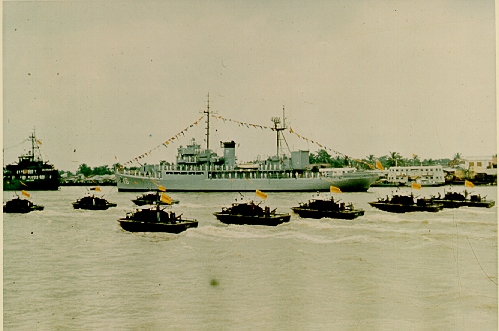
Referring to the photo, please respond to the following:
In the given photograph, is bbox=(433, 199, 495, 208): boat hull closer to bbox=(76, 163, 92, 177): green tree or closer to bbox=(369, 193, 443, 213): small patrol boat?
bbox=(369, 193, 443, 213): small patrol boat

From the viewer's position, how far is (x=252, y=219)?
14.9 feet

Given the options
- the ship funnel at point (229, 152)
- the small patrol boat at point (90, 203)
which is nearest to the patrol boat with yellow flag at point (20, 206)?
the small patrol boat at point (90, 203)

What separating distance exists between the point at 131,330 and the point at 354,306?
1809 millimetres

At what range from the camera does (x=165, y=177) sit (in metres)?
4.89

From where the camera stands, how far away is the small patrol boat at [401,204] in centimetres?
446

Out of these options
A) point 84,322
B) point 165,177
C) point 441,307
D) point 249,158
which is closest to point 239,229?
point 249,158

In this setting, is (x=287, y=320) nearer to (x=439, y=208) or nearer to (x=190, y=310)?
(x=190, y=310)

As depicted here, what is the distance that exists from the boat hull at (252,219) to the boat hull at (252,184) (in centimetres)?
→ 32

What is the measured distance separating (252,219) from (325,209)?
936 mm

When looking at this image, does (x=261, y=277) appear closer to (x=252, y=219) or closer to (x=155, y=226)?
(x=252, y=219)

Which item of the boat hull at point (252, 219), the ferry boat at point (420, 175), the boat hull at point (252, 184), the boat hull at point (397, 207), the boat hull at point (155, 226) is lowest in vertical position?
the boat hull at point (155, 226)

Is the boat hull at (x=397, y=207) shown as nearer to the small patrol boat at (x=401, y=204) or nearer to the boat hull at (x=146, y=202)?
the small patrol boat at (x=401, y=204)

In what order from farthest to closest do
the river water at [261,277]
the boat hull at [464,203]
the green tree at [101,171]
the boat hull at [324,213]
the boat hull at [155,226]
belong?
1. the boat hull at [324,213]
2. the boat hull at [155,226]
3. the green tree at [101,171]
4. the boat hull at [464,203]
5. the river water at [261,277]

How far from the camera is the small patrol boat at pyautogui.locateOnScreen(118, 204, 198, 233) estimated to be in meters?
4.33
